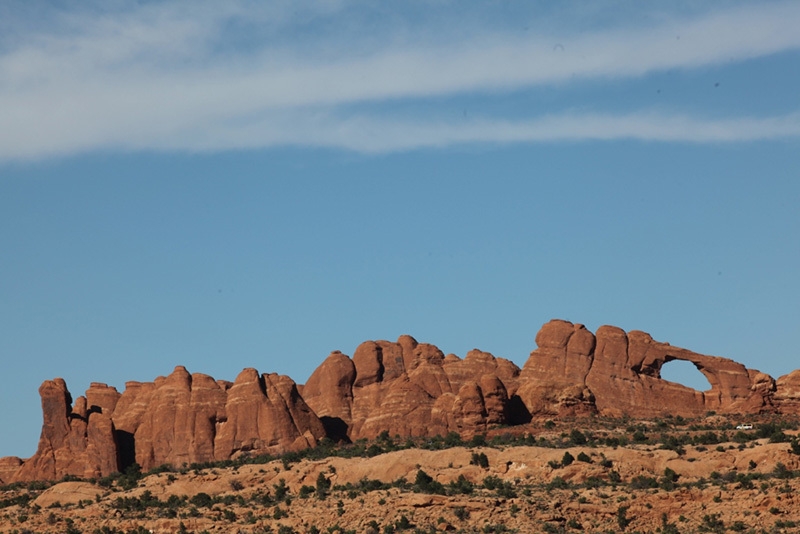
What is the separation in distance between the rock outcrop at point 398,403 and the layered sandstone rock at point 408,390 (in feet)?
0.38

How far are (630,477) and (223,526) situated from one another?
23351 mm

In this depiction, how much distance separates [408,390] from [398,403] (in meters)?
1.51

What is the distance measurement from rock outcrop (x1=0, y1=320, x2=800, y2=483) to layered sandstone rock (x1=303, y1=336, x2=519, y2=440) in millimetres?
116

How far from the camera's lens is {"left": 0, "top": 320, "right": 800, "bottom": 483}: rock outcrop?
12662 centimetres

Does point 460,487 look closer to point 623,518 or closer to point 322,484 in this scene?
point 322,484

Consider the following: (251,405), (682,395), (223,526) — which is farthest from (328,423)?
(223,526)

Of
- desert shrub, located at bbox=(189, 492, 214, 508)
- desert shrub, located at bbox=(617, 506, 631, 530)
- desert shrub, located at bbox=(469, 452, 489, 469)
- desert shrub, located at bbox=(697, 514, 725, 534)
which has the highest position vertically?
desert shrub, located at bbox=(469, 452, 489, 469)

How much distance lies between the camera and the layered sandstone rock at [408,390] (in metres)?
124

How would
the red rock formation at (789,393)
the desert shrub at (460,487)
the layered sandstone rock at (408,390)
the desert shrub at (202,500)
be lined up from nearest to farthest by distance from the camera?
the desert shrub at (460,487) → the desert shrub at (202,500) → the layered sandstone rock at (408,390) → the red rock formation at (789,393)

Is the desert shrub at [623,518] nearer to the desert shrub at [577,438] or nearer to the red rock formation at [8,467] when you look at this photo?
the desert shrub at [577,438]

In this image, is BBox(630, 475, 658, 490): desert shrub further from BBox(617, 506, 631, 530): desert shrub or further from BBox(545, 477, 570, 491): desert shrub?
BBox(617, 506, 631, 530): desert shrub

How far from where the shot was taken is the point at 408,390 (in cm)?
12925

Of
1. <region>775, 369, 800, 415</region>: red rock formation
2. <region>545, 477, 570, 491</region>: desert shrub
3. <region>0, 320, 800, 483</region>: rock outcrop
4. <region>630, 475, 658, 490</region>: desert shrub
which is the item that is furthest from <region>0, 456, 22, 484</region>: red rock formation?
<region>775, 369, 800, 415</region>: red rock formation

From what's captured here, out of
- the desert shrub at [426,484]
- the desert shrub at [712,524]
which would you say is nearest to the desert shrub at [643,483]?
the desert shrub at [712,524]
